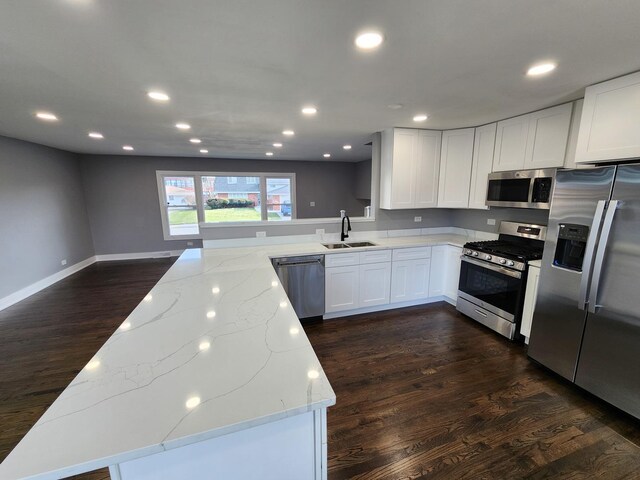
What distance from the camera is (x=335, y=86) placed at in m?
2.07

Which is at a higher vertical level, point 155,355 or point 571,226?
point 571,226

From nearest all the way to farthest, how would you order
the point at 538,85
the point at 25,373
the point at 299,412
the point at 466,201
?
the point at 299,412 < the point at 538,85 < the point at 25,373 < the point at 466,201

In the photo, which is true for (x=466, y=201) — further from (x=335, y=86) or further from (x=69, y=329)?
(x=69, y=329)

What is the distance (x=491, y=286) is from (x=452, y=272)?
2.07 feet

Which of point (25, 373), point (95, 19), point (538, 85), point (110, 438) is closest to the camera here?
point (110, 438)

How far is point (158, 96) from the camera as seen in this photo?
229 cm

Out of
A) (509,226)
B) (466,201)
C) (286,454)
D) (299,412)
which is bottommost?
(286,454)

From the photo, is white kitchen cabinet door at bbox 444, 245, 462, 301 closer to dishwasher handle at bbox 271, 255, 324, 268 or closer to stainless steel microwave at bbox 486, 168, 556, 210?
stainless steel microwave at bbox 486, 168, 556, 210

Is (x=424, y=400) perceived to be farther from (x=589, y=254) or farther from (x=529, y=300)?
(x=589, y=254)

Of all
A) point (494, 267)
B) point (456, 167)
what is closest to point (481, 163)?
point (456, 167)

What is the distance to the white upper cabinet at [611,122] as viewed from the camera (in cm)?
185

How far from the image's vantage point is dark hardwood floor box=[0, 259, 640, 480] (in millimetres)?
1573

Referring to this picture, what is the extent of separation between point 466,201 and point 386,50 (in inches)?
103

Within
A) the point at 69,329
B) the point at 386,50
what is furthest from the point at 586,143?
the point at 69,329
